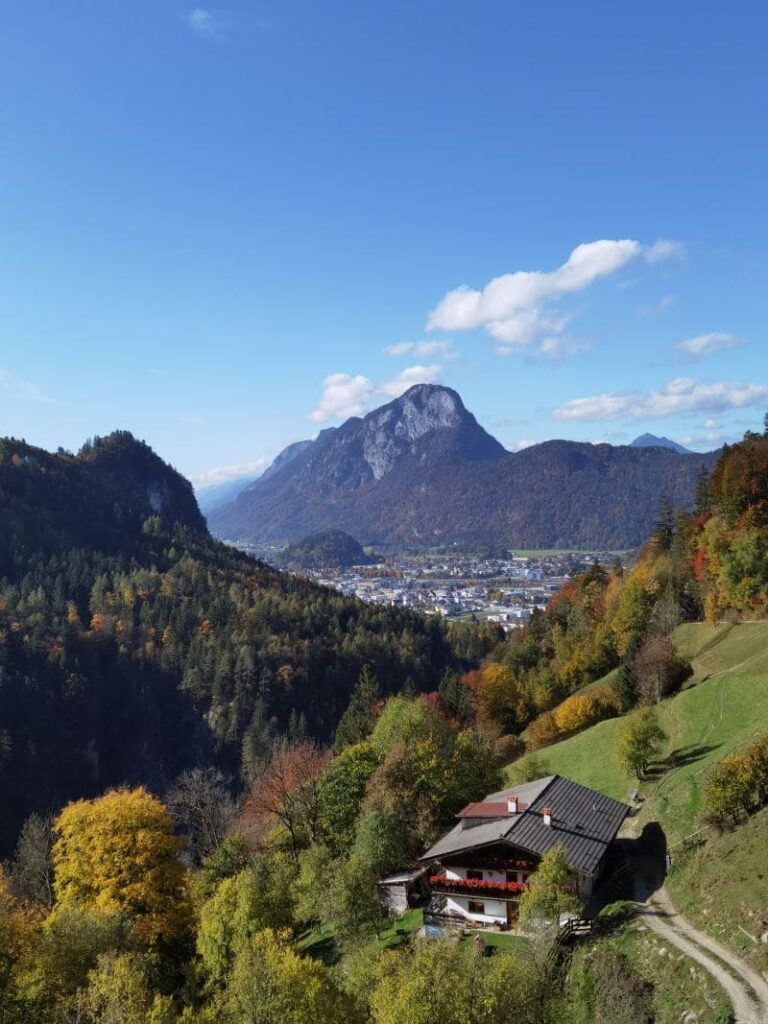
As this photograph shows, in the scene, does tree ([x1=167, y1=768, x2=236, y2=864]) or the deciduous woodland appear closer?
the deciduous woodland

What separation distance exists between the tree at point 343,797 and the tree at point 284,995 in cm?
2072

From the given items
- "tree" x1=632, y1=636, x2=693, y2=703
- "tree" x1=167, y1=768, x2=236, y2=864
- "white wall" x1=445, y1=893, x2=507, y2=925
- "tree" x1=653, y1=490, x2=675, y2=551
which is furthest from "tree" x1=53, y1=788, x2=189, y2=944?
"tree" x1=653, y1=490, x2=675, y2=551

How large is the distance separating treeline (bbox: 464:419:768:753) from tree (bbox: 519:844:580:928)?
99.1ft

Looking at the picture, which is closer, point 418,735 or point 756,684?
point 756,684

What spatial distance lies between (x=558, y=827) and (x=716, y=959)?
38.8 ft

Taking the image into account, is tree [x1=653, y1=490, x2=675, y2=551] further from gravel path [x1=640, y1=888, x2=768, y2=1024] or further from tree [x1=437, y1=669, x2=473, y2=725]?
gravel path [x1=640, y1=888, x2=768, y2=1024]

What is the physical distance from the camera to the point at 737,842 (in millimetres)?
28688

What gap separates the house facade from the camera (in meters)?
32.2

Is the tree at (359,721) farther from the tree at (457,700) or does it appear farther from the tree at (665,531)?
the tree at (665,531)

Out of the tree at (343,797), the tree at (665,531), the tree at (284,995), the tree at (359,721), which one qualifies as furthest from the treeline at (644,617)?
the tree at (284,995)

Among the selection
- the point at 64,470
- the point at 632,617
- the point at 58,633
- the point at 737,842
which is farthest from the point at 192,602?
the point at 737,842

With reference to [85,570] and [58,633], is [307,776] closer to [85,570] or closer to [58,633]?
[58,633]

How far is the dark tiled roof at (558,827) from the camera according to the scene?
3219 cm

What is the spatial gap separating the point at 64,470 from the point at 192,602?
7905 centimetres
